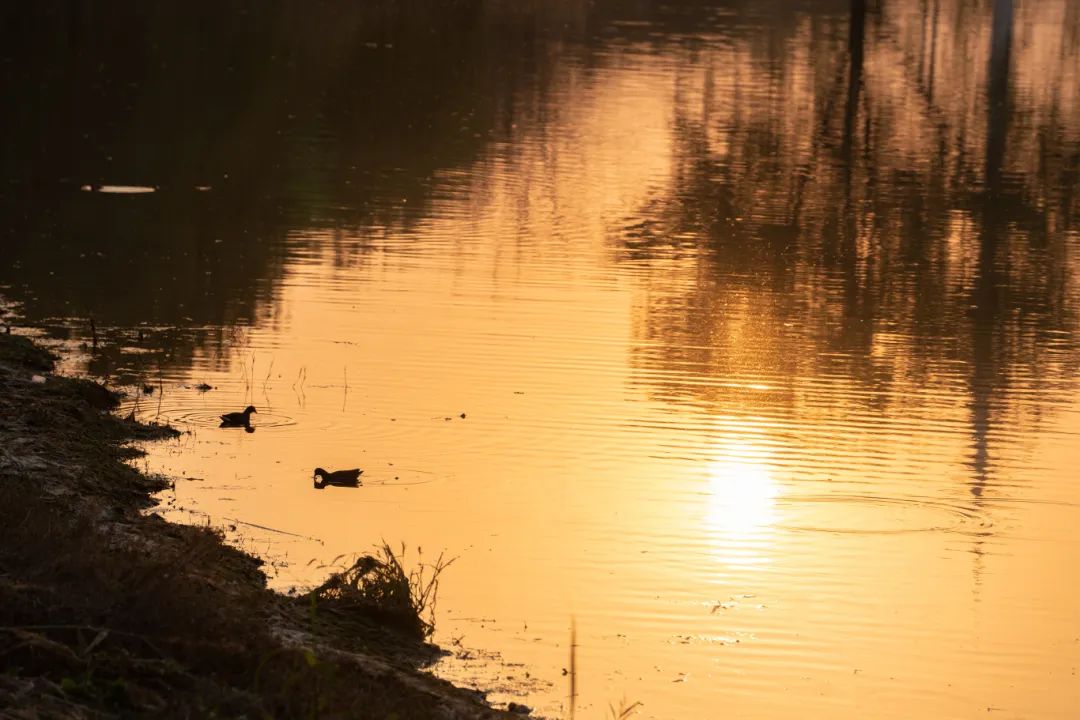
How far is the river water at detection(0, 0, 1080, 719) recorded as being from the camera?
35.7 ft

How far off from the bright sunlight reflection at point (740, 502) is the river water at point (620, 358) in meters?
0.04

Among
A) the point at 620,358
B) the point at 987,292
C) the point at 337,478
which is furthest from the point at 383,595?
the point at 987,292

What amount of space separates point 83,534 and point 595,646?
294 centimetres

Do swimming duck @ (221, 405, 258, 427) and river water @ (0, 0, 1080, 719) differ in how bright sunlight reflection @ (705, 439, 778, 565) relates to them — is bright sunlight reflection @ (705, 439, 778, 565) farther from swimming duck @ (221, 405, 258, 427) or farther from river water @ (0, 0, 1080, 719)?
swimming duck @ (221, 405, 258, 427)

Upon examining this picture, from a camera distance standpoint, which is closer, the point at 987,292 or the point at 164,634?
the point at 164,634

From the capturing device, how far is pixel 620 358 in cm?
1742

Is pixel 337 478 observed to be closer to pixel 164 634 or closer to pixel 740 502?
pixel 740 502

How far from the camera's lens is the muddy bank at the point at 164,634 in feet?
24.1

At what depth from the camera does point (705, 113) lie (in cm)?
4003

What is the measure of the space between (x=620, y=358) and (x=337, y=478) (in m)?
5.07

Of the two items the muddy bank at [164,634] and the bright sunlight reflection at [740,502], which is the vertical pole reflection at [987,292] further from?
the muddy bank at [164,634]

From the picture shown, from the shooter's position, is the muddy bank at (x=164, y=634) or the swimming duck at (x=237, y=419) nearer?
the muddy bank at (x=164, y=634)

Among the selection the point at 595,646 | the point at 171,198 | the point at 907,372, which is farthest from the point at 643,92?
the point at 595,646

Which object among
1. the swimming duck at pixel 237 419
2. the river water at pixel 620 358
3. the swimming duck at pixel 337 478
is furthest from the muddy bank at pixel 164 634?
the swimming duck at pixel 237 419
